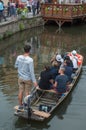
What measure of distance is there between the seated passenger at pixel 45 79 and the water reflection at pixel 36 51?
33.8 inches

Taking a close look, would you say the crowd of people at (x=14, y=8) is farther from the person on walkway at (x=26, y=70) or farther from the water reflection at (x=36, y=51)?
the person on walkway at (x=26, y=70)

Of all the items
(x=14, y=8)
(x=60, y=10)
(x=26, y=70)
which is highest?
(x=26, y=70)

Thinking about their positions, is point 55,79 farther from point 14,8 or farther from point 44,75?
point 14,8

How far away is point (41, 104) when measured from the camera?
11.7 meters

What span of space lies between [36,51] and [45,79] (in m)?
9.66

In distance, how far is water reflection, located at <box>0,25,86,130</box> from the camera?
11.9 m

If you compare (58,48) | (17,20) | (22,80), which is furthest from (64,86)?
(17,20)

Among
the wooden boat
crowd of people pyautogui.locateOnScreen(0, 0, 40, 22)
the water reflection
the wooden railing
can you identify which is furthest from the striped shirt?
the wooden railing

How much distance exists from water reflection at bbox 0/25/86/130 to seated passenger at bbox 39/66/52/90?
0.86 metres

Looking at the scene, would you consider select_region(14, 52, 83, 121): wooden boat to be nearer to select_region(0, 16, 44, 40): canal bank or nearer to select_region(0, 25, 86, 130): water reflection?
select_region(0, 25, 86, 130): water reflection

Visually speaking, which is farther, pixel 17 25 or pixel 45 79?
pixel 17 25

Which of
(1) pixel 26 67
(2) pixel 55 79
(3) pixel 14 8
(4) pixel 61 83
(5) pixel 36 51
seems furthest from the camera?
(3) pixel 14 8

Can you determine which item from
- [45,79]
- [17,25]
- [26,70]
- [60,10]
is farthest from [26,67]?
[60,10]

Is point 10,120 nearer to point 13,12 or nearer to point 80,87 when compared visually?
point 80,87
